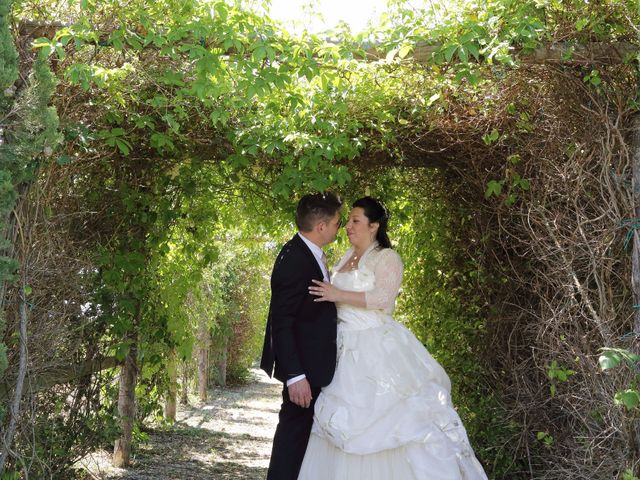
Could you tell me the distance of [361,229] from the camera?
4379mm

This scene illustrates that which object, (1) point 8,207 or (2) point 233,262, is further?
(2) point 233,262

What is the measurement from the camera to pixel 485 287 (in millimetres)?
5668

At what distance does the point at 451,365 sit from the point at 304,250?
2.54 m

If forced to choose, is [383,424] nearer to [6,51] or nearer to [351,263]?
[351,263]

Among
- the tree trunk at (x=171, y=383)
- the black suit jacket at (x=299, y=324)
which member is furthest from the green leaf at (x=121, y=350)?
the black suit jacket at (x=299, y=324)

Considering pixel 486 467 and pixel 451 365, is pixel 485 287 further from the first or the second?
pixel 486 467

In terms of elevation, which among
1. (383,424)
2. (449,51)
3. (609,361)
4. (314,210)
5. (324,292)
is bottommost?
(383,424)

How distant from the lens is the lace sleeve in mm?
4039

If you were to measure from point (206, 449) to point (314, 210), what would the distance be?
5103 millimetres

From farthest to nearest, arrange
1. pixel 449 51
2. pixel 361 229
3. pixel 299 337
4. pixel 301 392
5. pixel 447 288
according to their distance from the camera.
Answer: pixel 447 288 → pixel 361 229 → pixel 299 337 → pixel 301 392 → pixel 449 51

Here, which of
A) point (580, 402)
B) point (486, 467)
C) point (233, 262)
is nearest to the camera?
point (580, 402)

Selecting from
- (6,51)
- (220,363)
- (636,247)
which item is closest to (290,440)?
(636,247)

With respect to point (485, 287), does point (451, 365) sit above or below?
below

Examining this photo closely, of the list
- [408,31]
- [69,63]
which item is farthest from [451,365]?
[69,63]
